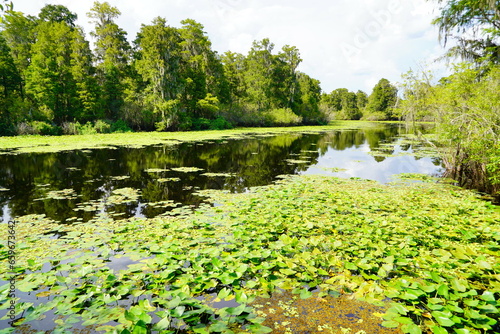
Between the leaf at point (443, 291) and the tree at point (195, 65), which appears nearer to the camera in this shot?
the leaf at point (443, 291)

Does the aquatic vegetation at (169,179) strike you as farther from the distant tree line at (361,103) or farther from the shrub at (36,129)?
the distant tree line at (361,103)

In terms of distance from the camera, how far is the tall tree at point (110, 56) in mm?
Answer: 31938

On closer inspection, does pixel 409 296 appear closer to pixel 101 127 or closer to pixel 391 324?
pixel 391 324

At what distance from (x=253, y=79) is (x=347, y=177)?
39.5m

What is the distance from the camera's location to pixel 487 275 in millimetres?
3686

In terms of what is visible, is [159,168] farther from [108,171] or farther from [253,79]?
[253,79]

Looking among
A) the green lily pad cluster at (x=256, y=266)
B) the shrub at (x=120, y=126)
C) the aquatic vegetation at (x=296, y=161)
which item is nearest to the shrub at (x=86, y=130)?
the shrub at (x=120, y=126)

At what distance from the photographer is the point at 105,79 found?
3284cm

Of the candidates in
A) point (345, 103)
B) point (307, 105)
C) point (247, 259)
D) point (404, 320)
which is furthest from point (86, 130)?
point (345, 103)

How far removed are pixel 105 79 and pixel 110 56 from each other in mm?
4450

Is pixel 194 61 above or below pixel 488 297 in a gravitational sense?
above

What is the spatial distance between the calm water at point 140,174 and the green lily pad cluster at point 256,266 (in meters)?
1.08

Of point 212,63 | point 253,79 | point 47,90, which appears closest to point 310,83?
point 253,79

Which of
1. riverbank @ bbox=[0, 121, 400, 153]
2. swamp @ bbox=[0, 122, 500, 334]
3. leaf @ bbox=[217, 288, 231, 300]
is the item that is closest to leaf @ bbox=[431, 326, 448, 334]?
swamp @ bbox=[0, 122, 500, 334]
